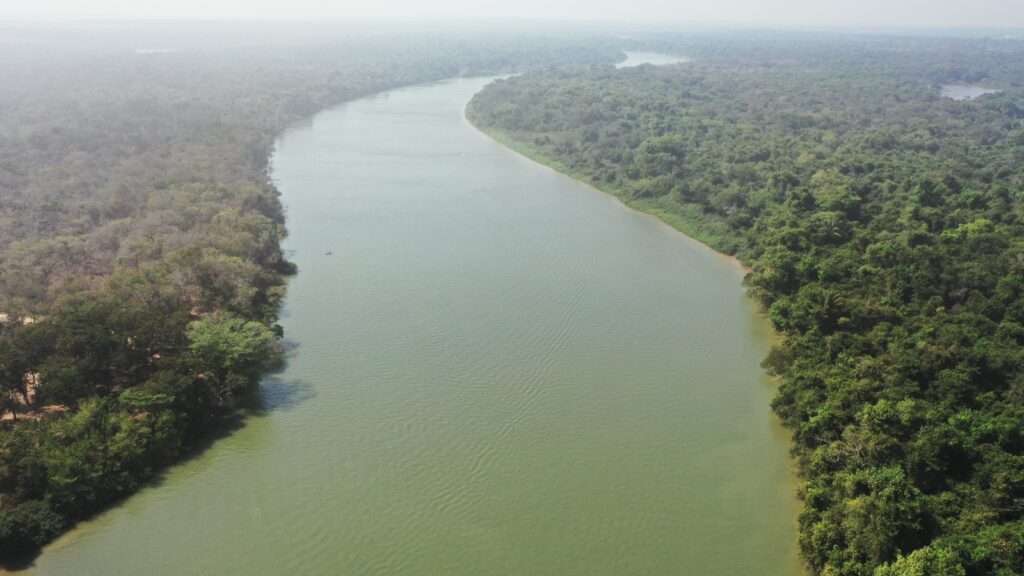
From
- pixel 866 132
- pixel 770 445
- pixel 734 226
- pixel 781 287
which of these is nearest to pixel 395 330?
pixel 770 445

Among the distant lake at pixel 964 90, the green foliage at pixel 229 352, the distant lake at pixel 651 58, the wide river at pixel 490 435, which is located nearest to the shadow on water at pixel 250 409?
the wide river at pixel 490 435

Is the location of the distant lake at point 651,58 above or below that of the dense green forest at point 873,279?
above

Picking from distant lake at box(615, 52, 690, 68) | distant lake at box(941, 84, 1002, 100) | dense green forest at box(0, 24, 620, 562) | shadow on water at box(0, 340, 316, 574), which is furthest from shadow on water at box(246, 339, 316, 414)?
distant lake at box(615, 52, 690, 68)

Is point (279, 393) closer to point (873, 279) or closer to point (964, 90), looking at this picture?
point (873, 279)

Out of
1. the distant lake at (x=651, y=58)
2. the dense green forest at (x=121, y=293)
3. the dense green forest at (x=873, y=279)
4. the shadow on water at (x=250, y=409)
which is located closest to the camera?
the dense green forest at (x=873, y=279)

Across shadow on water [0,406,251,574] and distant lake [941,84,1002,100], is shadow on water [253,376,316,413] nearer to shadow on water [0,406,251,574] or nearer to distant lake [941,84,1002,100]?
shadow on water [0,406,251,574]

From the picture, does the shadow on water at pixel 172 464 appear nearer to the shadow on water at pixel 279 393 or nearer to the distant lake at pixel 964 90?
the shadow on water at pixel 279 393
